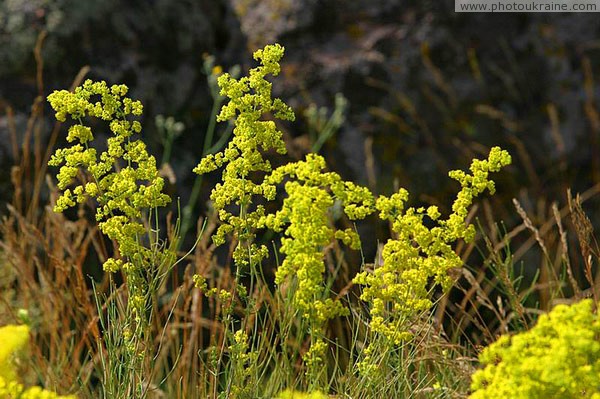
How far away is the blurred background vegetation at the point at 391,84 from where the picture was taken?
4.11 m

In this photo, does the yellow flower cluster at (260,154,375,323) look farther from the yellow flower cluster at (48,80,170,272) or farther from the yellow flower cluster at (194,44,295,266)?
the yellow flower cluster at (48,80,170,272)

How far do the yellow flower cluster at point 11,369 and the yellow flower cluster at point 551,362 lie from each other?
2.37 ft

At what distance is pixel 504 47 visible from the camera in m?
4.39

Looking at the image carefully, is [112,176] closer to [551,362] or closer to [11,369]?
[11,369]

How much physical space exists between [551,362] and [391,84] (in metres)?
2.90

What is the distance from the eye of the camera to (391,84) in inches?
168

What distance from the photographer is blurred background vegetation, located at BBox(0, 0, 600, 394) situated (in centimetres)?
411

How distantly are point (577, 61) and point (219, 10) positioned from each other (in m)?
1.78

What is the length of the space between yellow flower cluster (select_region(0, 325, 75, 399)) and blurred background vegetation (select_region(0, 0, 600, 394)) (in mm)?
2401

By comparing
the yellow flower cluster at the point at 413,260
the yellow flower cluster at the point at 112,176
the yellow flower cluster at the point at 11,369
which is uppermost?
the yellow flower cluster at the point at 112,176

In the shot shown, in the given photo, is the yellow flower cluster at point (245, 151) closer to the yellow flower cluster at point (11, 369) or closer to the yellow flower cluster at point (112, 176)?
the yellow flower cluster at point (112, 176)

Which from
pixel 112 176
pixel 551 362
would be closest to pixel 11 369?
pixel 112 176

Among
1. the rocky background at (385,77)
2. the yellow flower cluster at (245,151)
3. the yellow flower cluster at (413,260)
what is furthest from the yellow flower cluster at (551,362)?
the rocky background at (385,77)

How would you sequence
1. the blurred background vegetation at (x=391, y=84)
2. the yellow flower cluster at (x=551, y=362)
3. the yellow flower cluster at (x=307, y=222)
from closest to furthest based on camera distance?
the yellow flower cluster at (x=551, y=362)
the yellow flower cluster at (x=307, y=222)
the blurred background vegetation at (x=391, y=84)
